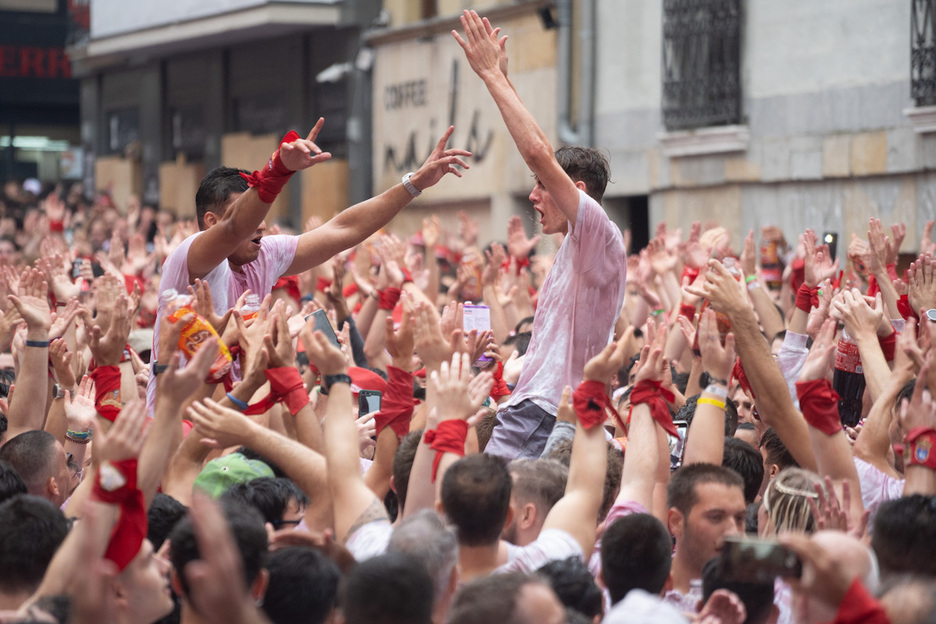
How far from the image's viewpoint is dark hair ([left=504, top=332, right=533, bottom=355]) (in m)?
7.21

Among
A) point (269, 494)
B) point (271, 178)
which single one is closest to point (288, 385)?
point (269, 494)

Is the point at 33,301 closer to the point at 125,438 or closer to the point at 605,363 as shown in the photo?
the point at 125,438

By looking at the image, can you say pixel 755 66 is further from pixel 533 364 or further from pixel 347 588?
pixel 347 588

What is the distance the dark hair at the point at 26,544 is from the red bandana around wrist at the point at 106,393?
116 centimetres

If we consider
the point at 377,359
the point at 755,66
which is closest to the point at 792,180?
the point at 755,66

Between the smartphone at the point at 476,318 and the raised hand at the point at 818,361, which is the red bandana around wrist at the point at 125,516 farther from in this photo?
the smartphone at the point at 476,318

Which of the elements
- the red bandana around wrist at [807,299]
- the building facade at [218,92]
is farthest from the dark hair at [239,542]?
the building facade at [218,92]

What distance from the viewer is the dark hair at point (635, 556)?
353cm

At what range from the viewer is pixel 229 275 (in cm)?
535

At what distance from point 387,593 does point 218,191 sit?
112 inches

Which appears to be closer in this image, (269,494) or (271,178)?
(269,494)

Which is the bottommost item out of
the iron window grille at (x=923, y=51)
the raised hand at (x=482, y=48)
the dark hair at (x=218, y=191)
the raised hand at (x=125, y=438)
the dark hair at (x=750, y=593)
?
the dark hair at (x=750, y=593)

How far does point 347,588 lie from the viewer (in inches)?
118

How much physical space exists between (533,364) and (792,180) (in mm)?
9319
